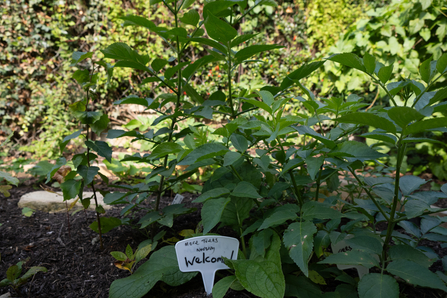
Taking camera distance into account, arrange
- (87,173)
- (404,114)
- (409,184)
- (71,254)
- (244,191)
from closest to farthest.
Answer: (404,114) < (244,191) < (409,184) < (87,173) < (71,254)

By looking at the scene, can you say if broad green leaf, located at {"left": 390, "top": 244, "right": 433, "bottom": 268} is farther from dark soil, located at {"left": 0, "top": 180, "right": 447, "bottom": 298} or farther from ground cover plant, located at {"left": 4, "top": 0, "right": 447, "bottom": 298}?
dark soil, located at {"left": 0, "top": 180, "right": 447, "bottom": 298}

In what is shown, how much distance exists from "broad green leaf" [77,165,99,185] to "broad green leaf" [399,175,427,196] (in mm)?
1198

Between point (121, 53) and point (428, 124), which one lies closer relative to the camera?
point (428, 124)

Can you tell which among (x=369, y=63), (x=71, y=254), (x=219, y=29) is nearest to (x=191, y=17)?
(x=219, y=29)

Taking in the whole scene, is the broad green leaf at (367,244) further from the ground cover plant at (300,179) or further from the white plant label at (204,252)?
the white plant label at (204,252)

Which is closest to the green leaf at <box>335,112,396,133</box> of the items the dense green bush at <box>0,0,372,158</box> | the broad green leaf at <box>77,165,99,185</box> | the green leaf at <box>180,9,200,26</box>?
the green leaf at <box>180,9,200,26</box>

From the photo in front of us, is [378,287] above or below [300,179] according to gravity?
below

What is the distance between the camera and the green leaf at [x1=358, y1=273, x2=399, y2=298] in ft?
2.13

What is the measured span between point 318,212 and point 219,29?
0.63 metres

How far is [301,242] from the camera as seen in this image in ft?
2.30

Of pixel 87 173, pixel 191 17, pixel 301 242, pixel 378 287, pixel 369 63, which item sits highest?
pixel 191 17

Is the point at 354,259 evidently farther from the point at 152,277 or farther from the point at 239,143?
the point at 152,277

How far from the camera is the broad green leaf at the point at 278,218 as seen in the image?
0.73 metres

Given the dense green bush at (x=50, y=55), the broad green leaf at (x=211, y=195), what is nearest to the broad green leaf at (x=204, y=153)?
the broad green leaf at (x=211, y=195)
